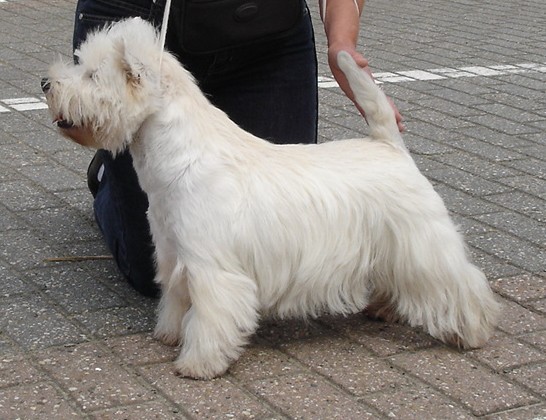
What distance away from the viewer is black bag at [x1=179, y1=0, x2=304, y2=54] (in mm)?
3953

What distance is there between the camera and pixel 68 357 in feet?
11.7

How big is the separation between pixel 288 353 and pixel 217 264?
47 cm

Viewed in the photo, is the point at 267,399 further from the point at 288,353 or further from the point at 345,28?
the point at 345,28

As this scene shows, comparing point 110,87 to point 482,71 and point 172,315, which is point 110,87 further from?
point 482,71

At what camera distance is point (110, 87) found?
3316 mm

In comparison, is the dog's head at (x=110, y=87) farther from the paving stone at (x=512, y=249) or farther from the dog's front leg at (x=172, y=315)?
the paving stone at (x=512, y=249)

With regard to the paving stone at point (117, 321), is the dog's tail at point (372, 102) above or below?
Answer: above

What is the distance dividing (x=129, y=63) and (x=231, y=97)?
1.15 m

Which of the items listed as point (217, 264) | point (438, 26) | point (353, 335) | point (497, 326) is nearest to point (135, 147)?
point (217, 264)

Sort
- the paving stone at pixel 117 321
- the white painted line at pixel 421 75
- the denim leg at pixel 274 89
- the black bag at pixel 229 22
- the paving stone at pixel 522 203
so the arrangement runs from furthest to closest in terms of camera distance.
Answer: the white painted line at pixel 421 75, the paving stone at pixel 522 203, the denim leg at pixel 274 89, the black bag at pixel 229 22, the paving stone at pixel 117 321

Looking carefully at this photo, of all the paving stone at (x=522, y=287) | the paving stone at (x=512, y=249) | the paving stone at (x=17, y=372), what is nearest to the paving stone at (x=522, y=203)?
the paving stone at (x=512, y=249)

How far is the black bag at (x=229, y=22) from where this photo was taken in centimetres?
395

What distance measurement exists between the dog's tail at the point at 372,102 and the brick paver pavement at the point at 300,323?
2.35 feet

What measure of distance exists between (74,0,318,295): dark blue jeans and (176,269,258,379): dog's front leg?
757mm
